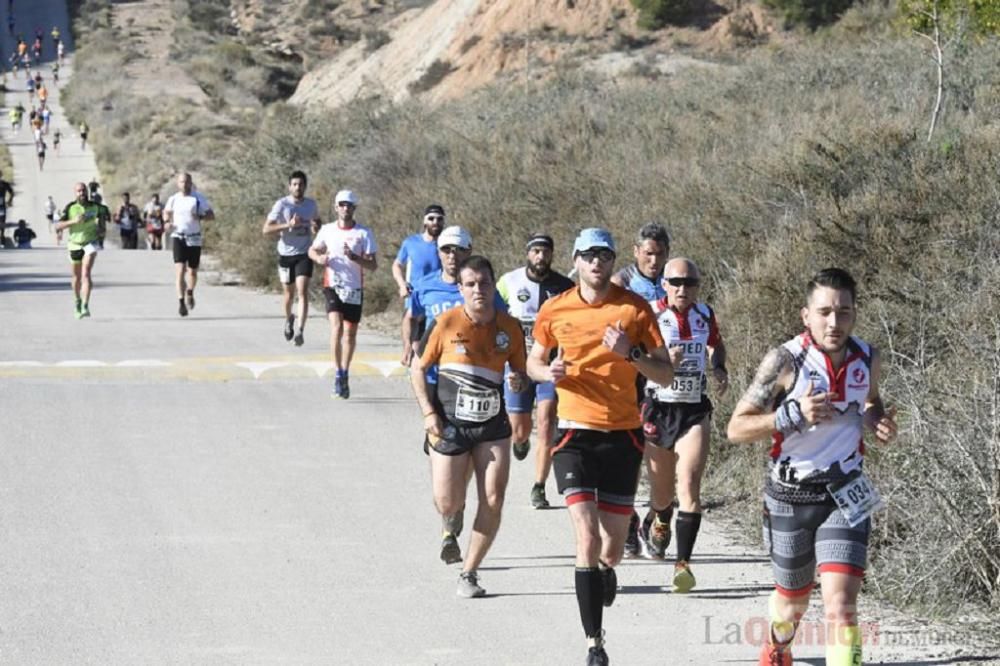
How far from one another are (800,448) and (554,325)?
1.78 m

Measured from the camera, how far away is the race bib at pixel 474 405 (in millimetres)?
9547

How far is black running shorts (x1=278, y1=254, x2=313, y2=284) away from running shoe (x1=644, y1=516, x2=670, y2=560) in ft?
32.1

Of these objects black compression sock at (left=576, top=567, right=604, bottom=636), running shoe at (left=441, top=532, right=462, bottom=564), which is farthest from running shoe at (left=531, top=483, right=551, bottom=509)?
black compression sock at (left=576, top=567, right=604, bottom=636)

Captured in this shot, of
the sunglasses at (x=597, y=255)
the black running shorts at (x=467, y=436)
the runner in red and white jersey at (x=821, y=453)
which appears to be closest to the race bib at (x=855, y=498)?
the runner in red and white jersey at (x=821, y=453)

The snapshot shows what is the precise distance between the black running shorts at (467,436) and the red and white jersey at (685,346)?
94 centimetres

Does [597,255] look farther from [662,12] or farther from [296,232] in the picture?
[662,12]

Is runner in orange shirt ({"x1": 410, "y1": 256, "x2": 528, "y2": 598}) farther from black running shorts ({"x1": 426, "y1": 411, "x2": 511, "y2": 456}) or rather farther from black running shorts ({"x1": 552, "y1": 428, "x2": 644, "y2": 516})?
black running shorts ({"x1": 552, "y1": 428, "x2": 644, "y2": 516})

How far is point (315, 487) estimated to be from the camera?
41.1 ft

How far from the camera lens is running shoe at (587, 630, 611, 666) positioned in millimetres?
7805

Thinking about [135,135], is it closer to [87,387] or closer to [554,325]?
[87,387]

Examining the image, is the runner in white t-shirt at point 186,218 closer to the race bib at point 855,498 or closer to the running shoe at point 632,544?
the running shoe at point 632,544

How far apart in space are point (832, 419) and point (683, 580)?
102 inches

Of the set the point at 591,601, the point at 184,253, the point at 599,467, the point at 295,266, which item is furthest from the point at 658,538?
the point at 184,253

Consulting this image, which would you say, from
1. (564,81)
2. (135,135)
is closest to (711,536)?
(564,81)
